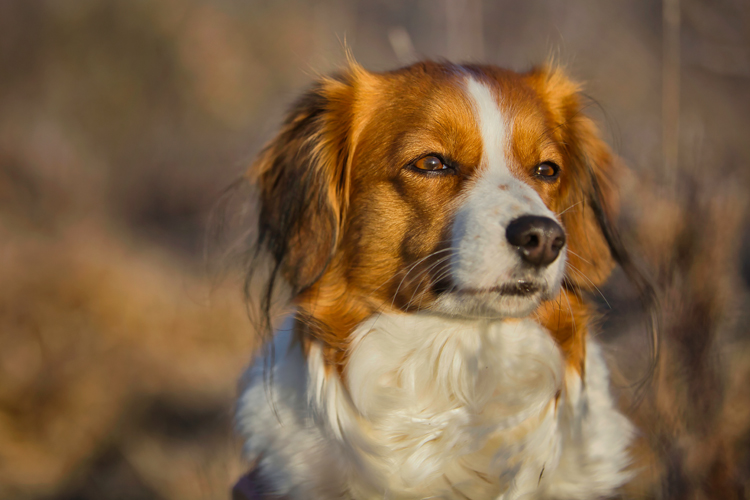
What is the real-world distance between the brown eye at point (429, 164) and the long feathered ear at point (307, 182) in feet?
1.01

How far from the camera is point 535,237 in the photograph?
5.25 ft

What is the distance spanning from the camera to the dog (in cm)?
187

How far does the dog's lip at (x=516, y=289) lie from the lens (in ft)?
5.54

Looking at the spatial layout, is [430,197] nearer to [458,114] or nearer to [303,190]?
[458,114]

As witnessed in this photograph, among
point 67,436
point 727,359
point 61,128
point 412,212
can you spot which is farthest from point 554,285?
point 61,128

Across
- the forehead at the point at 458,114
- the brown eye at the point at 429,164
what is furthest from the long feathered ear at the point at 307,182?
the brown eye at the point at 429,164

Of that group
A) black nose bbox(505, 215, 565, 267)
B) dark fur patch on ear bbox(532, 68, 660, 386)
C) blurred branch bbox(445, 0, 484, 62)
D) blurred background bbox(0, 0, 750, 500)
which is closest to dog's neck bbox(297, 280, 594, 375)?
dark fur patch on ear bbox(532, 68, 660, 386)

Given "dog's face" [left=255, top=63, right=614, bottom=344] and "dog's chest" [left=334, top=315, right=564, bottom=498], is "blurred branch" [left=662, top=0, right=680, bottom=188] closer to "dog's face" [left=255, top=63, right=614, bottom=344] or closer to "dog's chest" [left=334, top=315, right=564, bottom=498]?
"dog's face" [left=255, top=63, right=614, bottom=344]

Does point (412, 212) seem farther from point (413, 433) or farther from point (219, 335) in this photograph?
point (219, 335)

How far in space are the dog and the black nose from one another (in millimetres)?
95

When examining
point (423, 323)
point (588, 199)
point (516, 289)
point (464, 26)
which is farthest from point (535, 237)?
point (464, 26)

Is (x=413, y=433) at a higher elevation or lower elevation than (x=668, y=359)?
higher

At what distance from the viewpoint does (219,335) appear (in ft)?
17.2

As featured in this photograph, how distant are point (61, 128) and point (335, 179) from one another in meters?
6.21
